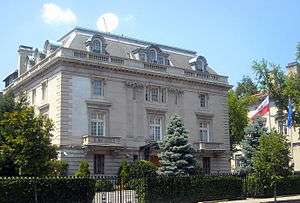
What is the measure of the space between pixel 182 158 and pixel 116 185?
13.5 metres

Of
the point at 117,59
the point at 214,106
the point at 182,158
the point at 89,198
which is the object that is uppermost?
the point at 117,59

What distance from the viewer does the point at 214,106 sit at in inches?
2162

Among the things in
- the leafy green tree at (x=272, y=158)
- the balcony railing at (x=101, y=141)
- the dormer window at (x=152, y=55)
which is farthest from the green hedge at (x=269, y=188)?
the dormer window at (x=152, y=55)

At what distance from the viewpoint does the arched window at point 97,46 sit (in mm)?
47250

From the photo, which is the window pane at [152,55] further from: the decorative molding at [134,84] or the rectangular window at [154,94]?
the decorative molding at [134,84]

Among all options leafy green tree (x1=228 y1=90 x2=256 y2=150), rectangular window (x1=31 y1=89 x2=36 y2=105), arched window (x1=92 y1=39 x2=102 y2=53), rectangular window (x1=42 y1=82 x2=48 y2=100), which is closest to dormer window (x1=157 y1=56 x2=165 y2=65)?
arched window (x1=92 y1=39 x2=102 y2=53)

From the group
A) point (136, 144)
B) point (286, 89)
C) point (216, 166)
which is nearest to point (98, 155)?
point (136, 144)

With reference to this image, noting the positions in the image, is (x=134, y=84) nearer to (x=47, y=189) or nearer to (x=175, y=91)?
(x=175, y=91)

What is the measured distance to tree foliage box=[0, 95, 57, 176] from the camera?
26.9m

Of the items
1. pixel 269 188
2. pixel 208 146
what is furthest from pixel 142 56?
pixel 269 188

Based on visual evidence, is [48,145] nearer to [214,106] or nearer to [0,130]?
[0,130]

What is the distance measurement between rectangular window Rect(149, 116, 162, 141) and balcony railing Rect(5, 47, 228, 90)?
4.88m

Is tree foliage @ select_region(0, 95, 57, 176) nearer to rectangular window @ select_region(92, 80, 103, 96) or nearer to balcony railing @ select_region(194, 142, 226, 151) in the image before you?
rectangular window @ select_region(92, 80, 103, 96)

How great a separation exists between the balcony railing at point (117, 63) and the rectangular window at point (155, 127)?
4877 millimetres
